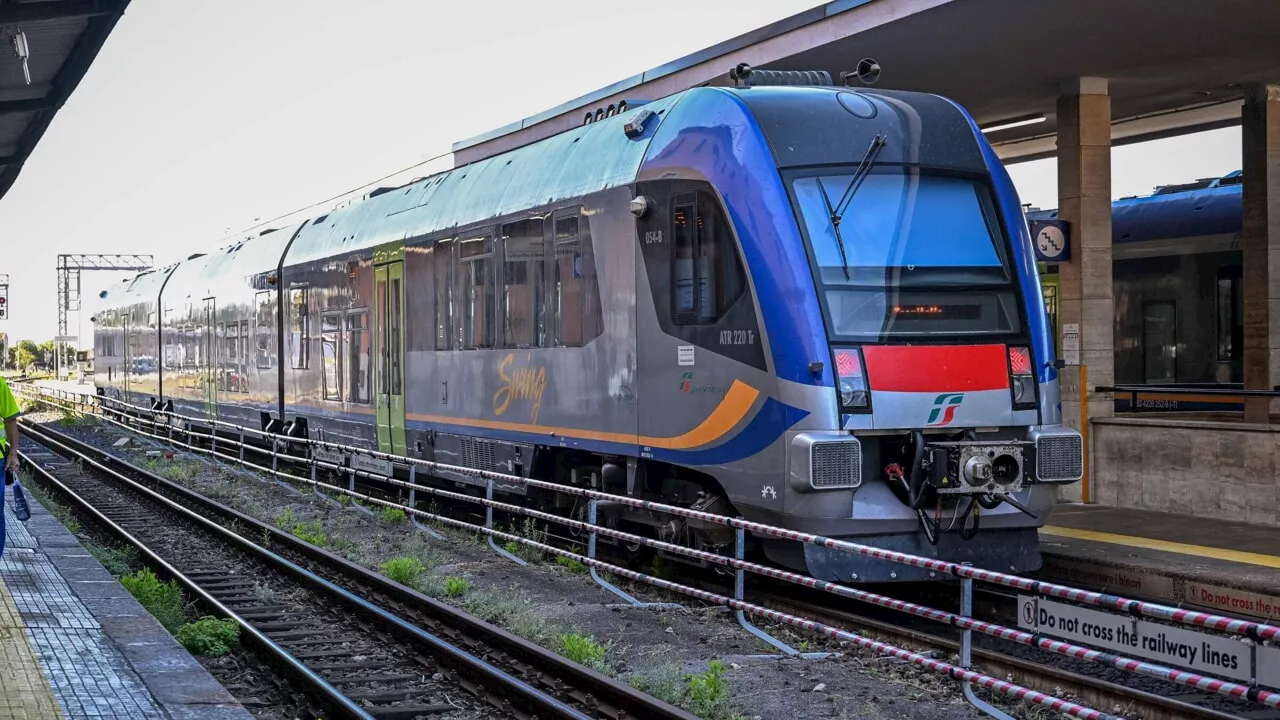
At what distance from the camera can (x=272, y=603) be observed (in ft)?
39.1

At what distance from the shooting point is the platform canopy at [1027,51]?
13.8 meters

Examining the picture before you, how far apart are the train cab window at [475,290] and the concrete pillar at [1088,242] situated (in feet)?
22.1

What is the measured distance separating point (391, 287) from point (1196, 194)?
12483 millimetres

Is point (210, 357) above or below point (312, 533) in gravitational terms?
above

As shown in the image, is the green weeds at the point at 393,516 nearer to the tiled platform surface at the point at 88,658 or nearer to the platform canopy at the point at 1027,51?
the tiled platform surface at the point at 88,658

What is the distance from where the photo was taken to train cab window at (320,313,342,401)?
19.0 metres

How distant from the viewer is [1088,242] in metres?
16.3

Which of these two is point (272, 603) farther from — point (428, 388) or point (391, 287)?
point (391, 287)

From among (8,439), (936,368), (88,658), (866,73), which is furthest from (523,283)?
(88,658)

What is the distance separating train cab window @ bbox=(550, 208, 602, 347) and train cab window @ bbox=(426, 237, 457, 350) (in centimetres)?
267

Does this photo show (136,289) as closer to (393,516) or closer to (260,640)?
(393,516)

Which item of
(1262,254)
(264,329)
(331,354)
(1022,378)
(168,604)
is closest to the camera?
(1022,378)

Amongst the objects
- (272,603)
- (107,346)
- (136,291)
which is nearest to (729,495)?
(272,603)

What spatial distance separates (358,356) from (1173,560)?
35.0 ft
